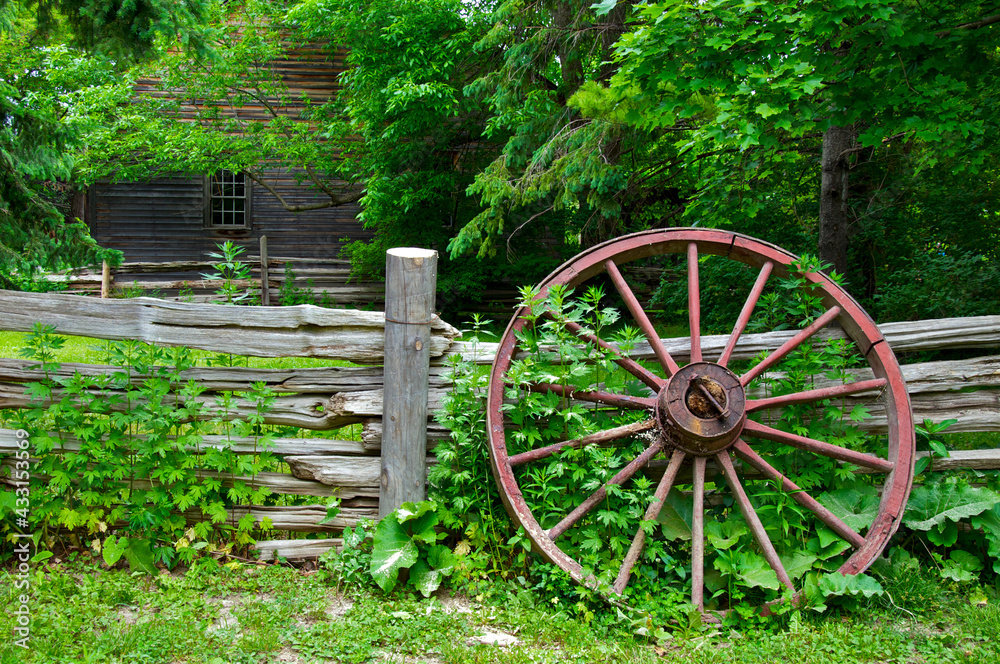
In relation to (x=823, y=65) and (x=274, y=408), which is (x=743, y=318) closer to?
(x=823, y=65)

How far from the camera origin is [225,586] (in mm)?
3451

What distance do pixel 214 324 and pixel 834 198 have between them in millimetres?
6298

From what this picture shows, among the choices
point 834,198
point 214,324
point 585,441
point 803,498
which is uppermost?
point 834,198

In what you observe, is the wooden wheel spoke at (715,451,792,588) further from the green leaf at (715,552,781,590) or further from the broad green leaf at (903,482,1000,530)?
the broad green leaf at (903,482,1000,530)

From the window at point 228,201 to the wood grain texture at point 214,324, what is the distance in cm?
1331

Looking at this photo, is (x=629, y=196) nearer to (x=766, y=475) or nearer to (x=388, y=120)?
(x=388, y=120)

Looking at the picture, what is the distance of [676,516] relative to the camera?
11.7 ft

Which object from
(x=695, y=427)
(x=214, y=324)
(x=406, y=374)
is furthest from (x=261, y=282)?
(x=695, y=427)

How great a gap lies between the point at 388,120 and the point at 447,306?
349cm

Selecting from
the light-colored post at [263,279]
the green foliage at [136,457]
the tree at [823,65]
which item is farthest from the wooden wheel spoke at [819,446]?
the light-colored post at [263,279]

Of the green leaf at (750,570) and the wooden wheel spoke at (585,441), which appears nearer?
the green leaf at (750,570)

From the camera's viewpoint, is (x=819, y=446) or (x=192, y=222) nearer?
(x=819, y=446)

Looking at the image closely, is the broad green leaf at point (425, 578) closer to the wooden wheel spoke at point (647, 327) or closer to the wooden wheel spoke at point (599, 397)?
the wooden wheel spoke at point (599, 397)

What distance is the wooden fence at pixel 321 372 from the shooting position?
3.69m
